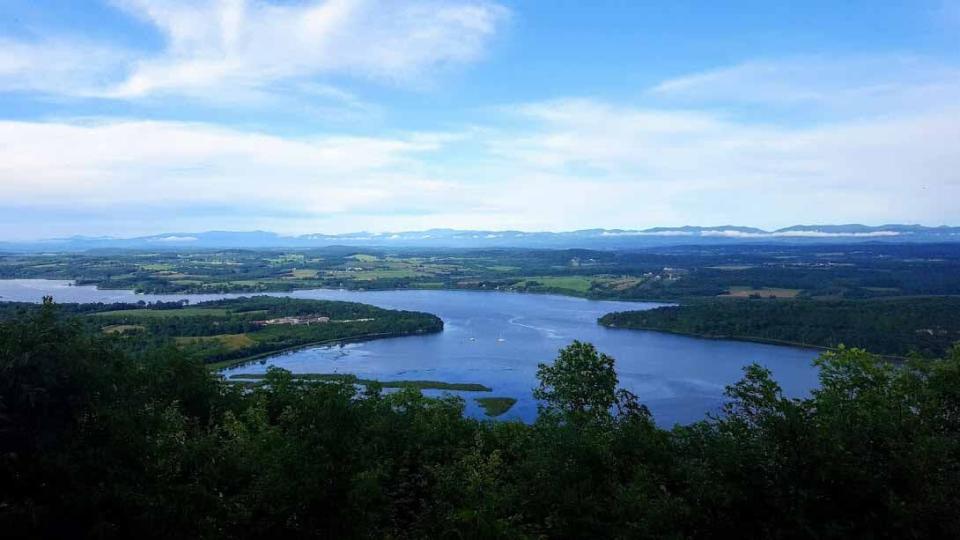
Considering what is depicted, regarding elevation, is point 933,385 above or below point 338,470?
above

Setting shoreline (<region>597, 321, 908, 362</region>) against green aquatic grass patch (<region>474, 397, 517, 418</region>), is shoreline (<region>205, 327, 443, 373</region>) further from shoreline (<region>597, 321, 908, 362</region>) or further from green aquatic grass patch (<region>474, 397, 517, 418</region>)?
shoreline (<region>597, 321, 908, 362</region>)

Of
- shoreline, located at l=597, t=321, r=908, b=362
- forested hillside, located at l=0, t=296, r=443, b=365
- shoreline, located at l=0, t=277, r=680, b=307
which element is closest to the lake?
shoreline, located at l=597, t=321, r=908, b=362

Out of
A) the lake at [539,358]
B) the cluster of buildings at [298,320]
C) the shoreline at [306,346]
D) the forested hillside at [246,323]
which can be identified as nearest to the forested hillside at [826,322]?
the lake at [539,358]

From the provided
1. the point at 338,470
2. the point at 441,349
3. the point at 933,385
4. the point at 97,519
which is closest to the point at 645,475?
the point at 338,470

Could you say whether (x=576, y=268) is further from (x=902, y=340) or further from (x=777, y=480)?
(x=777, y=480)

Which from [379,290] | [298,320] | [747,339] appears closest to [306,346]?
[298,320]

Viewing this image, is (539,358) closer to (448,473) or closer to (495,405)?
(495,405)
